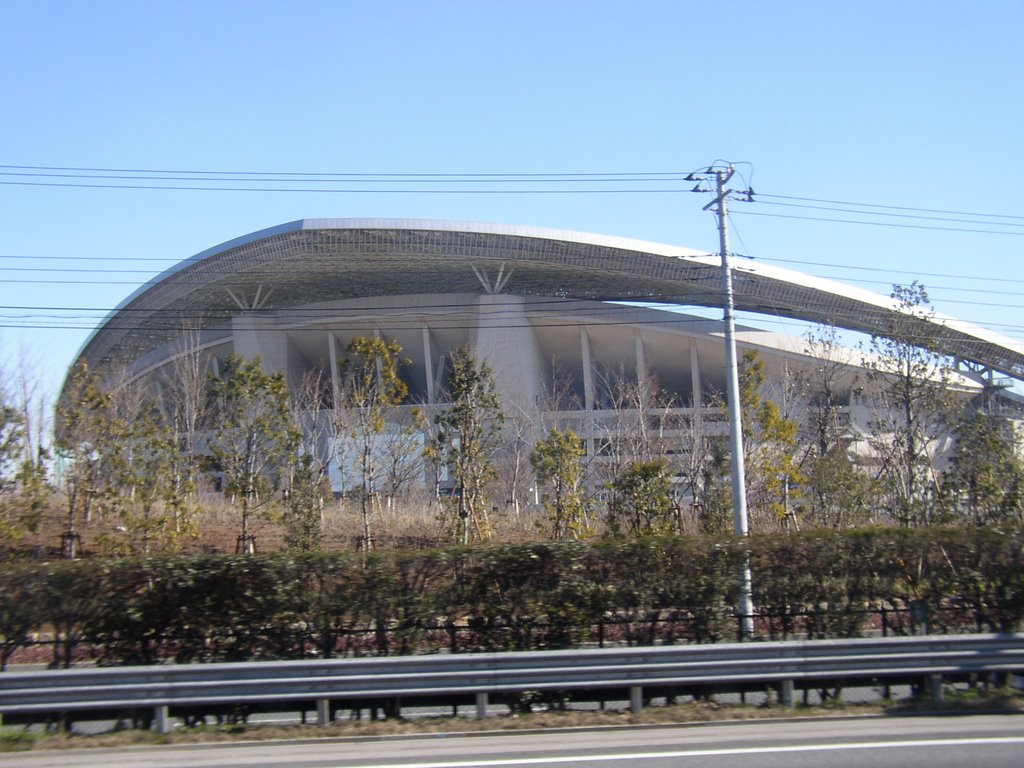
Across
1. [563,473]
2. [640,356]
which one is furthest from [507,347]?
[563,473]

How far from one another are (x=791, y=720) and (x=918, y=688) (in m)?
1.93

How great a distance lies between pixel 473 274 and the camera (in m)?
42.2

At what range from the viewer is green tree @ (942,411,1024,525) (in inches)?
909

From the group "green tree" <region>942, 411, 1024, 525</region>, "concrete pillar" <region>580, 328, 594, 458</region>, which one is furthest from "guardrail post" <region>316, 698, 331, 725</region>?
"concrete pillar" <region>580, 328, 594, 458</region>

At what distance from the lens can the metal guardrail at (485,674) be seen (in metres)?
10.1

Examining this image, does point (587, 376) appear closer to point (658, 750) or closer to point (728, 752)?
point (658, 750)

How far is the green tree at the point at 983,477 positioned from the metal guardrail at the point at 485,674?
13.4 m

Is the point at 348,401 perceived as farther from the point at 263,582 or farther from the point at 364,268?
the point at 263,582

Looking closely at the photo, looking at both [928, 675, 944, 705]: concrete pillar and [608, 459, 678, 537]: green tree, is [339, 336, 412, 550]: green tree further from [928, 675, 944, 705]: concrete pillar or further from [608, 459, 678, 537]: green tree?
[928, 675, 944, 705]: concrete pillar

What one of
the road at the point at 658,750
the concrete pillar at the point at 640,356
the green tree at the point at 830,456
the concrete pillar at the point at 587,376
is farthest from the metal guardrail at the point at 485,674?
the concrete pillar at the point at 640,356

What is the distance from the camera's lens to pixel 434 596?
12.0 meters

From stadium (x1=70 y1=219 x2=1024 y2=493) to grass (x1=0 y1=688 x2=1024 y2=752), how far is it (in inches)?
1005

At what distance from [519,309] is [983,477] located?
22.5 meters

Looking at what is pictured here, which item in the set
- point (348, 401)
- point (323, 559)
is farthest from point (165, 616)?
point (348, 401)
